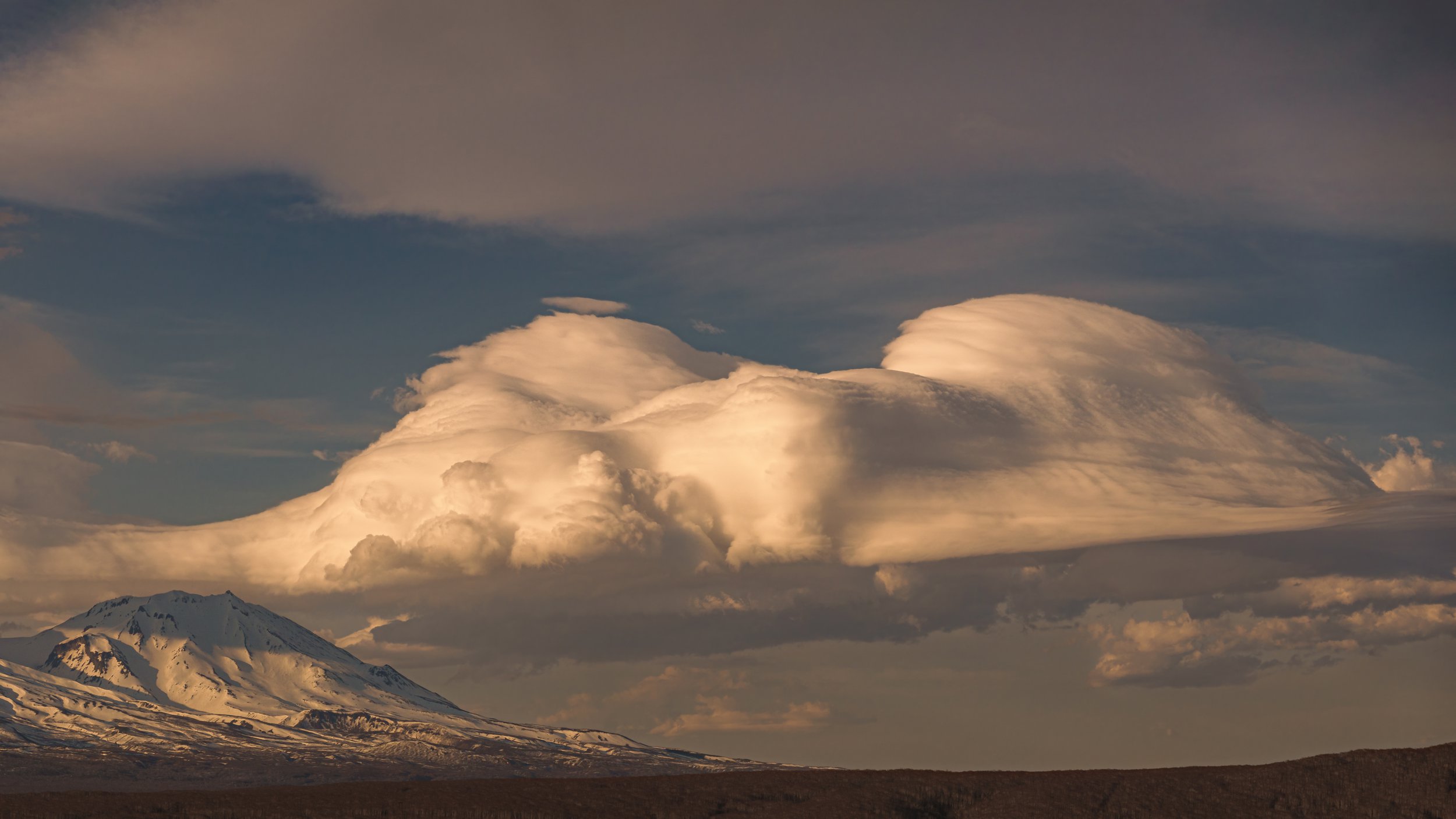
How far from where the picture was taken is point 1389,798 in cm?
10681

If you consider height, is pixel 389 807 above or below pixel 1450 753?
below

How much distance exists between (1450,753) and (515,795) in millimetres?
83494

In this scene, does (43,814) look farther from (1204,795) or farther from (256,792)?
(1204,795)

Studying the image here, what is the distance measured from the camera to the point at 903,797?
4422 inches

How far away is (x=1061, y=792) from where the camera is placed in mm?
112750

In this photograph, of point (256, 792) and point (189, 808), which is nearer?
point (189, 808)

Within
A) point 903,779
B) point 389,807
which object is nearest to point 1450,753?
point 903,779

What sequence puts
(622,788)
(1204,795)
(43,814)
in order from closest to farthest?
(43,814), (1204,795), (622,788)

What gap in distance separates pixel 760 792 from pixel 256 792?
156 feet

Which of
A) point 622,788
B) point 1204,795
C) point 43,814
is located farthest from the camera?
point 622,788

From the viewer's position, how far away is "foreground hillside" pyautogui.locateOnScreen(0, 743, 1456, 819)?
106 m

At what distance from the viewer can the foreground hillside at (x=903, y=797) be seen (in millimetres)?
106250

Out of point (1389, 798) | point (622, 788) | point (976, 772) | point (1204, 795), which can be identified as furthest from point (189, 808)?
point (1389, 798)

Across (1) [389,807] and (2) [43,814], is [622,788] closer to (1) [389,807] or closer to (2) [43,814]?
(1) [389,807]
